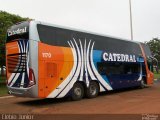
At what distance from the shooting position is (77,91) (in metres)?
16.1

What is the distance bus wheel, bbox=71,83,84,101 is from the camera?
1585 centimetres

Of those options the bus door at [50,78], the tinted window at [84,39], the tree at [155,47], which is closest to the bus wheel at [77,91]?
the bus door at [50,78]

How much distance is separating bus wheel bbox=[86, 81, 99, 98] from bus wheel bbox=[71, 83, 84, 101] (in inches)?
20.6

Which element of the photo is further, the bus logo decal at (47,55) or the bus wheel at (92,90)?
the bus wheel at (92,90)

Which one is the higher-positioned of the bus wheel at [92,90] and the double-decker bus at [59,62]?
the double-decker bus at [59,62]

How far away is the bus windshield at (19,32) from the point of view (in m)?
14.0

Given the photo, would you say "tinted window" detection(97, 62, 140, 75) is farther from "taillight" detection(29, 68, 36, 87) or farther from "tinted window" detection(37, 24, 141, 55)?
"taillight" detection(29, 68, 36, 87)

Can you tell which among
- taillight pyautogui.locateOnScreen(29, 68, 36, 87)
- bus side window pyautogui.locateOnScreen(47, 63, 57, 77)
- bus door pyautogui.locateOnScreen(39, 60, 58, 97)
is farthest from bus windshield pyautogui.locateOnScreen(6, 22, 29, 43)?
bus side window pyautogui.locateOnScreen(47, 63, 57, 77)

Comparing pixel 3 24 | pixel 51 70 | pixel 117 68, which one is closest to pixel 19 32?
pixel 51 70

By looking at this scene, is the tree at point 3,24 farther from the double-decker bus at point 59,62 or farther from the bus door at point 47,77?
the bus door at point 47,77

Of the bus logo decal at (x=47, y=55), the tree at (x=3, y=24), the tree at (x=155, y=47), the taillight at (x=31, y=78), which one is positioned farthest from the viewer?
the tree at (x=155, y=47)

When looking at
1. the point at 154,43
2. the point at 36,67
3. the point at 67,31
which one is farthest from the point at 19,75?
the point at 154,43

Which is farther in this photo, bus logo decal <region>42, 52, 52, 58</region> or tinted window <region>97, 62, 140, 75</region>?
tinted window <region>97, 62, 140, 75</region>

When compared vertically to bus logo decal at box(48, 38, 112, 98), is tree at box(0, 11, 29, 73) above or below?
above
